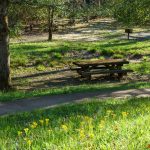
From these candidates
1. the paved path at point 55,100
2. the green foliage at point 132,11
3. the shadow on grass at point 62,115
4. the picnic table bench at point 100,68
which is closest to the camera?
the shadow on grass at point 62,115

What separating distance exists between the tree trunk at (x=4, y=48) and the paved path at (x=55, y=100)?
3983 millimetres

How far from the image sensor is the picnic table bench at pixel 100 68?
825 inches

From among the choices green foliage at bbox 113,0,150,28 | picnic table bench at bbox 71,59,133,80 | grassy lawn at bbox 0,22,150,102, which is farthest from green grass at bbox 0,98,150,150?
green foliage at bbox 113,0,150,28

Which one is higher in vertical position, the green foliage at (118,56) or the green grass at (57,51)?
the green grass at (57,51)

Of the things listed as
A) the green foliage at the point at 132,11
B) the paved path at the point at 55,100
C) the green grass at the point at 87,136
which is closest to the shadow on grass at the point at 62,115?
the green grass at the point at 87,136

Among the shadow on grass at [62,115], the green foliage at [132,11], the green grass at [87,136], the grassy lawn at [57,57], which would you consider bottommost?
the grassy lawn at [57,57]

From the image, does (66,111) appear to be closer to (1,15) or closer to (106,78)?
(1,15)

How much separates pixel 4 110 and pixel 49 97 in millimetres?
2440

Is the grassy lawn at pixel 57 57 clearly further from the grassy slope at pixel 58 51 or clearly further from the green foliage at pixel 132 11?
the green foliage at pixel 132 11

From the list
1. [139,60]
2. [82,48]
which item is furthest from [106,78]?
[82,48]

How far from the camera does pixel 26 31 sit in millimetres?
44750

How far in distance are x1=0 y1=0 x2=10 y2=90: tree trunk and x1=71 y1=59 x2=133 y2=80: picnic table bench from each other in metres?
4.73

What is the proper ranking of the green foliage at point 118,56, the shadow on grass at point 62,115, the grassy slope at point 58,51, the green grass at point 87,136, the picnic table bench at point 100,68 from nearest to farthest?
the green grass at point 87,136
the shadow on grass at point 62,115
the picnic table bench at point 100,68
the grassy slope at point 58,51
the green foliage at point 118,56

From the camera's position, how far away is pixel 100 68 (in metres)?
22.3
